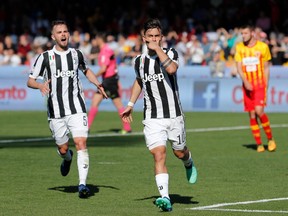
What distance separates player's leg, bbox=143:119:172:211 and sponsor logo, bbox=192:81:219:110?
18401mm

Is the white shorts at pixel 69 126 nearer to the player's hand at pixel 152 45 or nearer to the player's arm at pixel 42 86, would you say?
the player's arm at pixel 42 86

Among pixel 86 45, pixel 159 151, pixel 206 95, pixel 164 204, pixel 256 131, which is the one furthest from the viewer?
pixel 86 45

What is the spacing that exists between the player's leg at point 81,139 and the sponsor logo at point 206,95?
17.0 meters

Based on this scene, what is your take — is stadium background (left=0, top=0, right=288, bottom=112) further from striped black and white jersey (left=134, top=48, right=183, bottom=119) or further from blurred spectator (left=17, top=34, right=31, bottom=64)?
striped black and white jersey (left=134, top=48, right=183, bottom=119)

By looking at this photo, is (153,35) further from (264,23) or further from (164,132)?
(264,23)

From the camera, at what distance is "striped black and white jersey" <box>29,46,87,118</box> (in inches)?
516

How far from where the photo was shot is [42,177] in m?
14.9

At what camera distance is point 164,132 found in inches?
456

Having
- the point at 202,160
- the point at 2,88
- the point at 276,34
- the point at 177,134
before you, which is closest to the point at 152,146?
the point at 177,134

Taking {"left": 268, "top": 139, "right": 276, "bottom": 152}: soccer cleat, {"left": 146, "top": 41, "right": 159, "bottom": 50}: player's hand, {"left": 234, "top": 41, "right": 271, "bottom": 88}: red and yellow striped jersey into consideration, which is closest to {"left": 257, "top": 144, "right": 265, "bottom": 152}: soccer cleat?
{"left": 268, "top": 139, "right": 276, "bottom": 152}: soccer cleat

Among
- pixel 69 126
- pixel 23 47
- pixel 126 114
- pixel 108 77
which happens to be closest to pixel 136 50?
pixel 23 47

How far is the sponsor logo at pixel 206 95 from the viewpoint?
2994 cm

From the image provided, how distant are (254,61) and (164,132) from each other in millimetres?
7382

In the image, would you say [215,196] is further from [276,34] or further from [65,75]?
[276,34]
